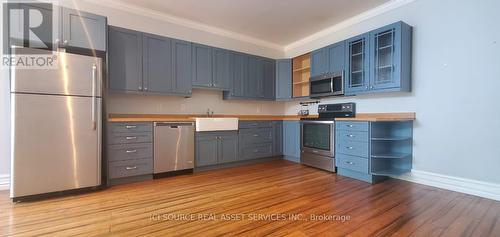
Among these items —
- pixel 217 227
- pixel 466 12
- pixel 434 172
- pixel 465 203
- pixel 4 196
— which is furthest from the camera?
pixel 434 172

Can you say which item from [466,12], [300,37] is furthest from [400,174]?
[300,37]

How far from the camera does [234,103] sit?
15.5 ft

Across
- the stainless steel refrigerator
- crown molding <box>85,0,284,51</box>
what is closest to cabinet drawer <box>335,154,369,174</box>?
crown molding <box>85,0,284,51</box>

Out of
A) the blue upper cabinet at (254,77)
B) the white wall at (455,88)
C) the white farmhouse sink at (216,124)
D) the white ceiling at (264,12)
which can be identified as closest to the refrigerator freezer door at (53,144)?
the white farmhouse sink at (216,124)

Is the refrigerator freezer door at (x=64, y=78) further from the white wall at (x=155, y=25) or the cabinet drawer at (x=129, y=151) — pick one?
the white wall at (x=155, y=25)

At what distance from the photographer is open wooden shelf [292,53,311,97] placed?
470cm

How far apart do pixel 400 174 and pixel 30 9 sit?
16.8ft

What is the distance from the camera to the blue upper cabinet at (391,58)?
296cm

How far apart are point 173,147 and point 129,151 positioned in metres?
0.60

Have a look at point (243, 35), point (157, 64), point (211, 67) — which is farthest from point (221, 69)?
point (157, 64)

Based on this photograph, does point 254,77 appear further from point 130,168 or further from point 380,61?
point 130,168

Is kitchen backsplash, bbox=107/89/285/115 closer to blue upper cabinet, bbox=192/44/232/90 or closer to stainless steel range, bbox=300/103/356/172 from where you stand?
blue upper cabinet, bbox=192/44/232/90

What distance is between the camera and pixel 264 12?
3.62 m

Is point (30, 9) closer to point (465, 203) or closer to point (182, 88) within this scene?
point (182, 88)
